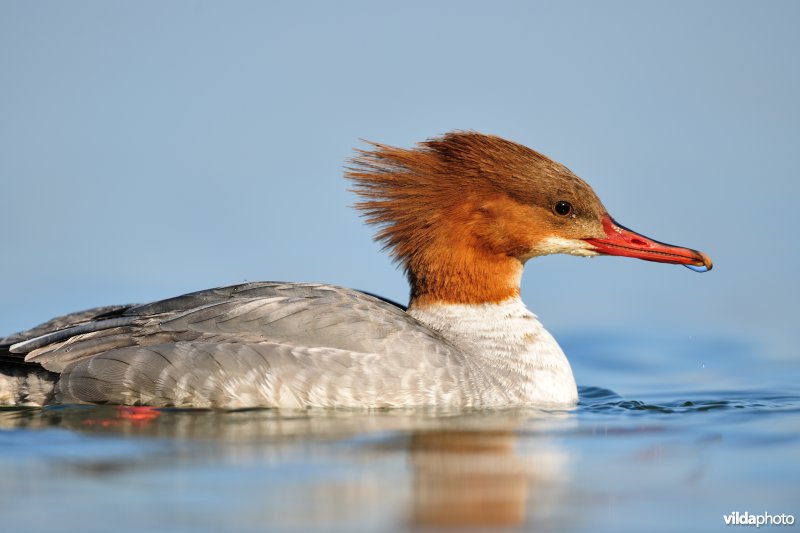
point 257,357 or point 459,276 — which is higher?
point 459,276

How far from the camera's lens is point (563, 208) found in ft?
25.3

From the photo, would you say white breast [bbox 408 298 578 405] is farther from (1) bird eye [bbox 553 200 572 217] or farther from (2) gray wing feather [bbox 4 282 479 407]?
(1) bird eye [bbox 553 200 572 217]

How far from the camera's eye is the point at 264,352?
22.8 feet

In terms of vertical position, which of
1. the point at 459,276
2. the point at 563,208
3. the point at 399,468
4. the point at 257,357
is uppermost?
the point at 563,208

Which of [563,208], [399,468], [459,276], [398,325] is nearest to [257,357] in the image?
[398,325]

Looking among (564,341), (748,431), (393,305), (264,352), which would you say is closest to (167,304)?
(264,352)

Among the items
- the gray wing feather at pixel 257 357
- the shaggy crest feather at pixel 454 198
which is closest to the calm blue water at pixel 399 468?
the gray wing feather at pixel 257 357

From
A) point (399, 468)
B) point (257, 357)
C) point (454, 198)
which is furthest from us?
point (454, 198)

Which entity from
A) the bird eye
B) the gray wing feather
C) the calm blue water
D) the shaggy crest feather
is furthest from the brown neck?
the calm blue water

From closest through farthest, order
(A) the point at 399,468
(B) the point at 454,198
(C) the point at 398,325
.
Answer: (A) the point at 399,468 < (C) the point at 398,325 < (B) the point at 454,198

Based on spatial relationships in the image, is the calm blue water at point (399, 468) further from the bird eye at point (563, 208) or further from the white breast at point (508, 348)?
the bird eye at point (563, 208)

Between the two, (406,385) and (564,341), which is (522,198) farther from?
(564,341)

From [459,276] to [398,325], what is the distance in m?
0.75

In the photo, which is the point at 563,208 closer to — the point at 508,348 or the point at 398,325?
the point at 508,348
